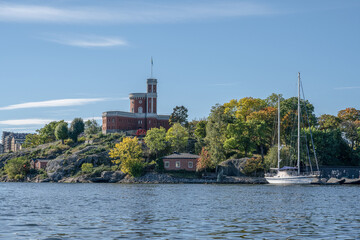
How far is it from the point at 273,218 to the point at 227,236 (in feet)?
29.5

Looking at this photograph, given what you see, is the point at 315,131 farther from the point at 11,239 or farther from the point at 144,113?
the point at 11,239

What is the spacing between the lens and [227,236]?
25.9 m

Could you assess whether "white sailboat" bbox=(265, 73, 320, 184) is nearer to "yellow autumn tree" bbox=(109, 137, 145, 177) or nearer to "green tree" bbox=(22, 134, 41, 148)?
"yellow autumn tree" bbox=(109, 137, 145, 177)

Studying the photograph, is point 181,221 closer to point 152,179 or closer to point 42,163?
point 152,179

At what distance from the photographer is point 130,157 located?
10888cm

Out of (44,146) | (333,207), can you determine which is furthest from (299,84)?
(44,146)

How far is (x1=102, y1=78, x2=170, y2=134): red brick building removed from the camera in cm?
14725

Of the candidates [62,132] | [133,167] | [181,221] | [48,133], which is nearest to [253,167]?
[133,167]

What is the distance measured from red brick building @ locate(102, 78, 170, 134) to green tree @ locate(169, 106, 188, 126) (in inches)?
409

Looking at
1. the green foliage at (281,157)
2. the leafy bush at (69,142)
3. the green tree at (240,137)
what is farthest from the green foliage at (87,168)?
the green foliage at (281,157)

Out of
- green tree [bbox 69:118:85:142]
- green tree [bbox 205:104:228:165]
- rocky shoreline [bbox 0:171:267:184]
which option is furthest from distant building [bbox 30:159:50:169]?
green tree [bbox 205:104:228:165]

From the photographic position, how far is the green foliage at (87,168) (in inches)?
4532

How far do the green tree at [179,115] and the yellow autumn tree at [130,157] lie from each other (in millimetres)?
31381

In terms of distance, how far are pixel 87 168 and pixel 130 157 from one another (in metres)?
12.3
